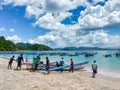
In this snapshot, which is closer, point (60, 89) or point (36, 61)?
point (60, 89)

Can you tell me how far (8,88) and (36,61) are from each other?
9.85 m

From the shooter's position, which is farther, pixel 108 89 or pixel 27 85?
pixel 108 89

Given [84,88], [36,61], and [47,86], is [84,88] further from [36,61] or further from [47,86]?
[36,61]

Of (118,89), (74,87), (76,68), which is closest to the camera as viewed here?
(74,87)

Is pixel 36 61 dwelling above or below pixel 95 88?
above

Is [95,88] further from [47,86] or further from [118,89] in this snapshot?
[47,86]

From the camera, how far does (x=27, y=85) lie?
13891 mm

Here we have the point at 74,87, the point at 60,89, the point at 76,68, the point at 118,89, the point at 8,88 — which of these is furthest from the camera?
the point at 76,68

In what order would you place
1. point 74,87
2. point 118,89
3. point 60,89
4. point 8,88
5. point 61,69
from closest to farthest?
point 8,88 → point 60,89 → point 74,87 → point 118,89 → point 61,69

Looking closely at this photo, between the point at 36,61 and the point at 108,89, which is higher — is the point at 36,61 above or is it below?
above

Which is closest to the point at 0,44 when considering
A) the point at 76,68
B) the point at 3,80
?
the point at 76,68

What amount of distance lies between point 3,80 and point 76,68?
16.6m

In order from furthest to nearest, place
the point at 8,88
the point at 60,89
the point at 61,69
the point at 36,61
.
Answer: the point at 61,69 < the point at 36,61 < the point at 60,89 < the point at 8,88

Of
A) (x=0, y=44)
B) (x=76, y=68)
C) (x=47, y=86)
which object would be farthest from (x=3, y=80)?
(x=0, y=44)
